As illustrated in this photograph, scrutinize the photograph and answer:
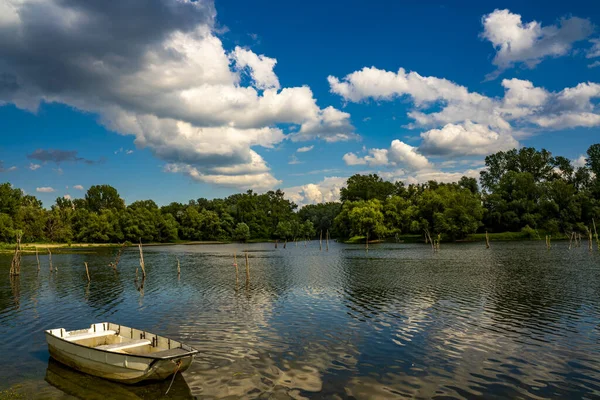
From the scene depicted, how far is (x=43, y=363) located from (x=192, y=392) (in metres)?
8.68

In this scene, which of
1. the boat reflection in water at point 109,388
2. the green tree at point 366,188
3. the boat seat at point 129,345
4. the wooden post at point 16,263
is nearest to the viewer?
the boat reflection in water at point 109,388

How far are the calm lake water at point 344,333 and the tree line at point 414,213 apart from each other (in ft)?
268

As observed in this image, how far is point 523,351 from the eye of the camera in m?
17.9

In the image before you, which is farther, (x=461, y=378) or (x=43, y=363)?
(x=43, y=363)

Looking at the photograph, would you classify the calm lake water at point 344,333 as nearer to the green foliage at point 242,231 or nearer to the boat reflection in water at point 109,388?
the boat reflection in water at point 109,388

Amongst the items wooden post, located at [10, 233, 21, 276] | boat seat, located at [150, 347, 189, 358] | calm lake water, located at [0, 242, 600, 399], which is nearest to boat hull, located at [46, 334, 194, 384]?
boat seat, located at [150, 347, 189, 358]

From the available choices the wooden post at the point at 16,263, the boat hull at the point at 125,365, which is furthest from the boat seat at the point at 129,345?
the wooden post at the point at 16,263

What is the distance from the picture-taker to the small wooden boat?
14.5 metres

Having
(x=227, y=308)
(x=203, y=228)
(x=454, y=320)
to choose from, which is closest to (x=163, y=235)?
(x=203, y=228)

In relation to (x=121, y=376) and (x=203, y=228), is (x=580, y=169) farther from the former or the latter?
(x=121, y=376)

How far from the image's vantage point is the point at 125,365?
14.7 m

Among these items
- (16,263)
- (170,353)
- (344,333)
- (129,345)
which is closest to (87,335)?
(129,345)

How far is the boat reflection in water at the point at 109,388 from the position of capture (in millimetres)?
14328

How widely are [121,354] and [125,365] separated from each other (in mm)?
448
